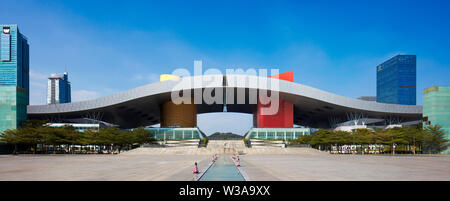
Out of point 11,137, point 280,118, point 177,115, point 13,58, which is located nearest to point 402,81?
point 280,118

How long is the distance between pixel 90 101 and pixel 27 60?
16322 cm

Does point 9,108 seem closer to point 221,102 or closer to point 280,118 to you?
point 221,102

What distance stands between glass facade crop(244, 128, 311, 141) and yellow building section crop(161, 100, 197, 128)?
617 inches

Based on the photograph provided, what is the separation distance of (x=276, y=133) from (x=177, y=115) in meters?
22.6

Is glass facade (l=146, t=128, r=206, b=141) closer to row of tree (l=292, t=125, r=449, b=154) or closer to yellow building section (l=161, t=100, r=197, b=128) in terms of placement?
yellow building section (l=161, t=100, r=197, b=128)

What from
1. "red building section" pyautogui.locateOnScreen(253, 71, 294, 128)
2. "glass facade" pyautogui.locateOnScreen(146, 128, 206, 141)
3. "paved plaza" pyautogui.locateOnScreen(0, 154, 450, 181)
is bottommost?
"glass facade" pyautogui.locateOnScreen(146, 128, 206, 141)

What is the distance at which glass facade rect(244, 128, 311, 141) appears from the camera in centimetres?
6281

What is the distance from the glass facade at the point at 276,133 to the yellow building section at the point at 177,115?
1567cm

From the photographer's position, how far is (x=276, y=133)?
6309 cm

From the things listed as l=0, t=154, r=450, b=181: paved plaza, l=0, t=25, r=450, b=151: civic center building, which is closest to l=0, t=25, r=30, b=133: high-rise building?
l=0, t=25, r=450, b=151: civic center building

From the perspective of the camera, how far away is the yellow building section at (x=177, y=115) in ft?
229

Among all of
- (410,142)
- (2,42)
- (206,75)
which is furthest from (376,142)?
(2,42)

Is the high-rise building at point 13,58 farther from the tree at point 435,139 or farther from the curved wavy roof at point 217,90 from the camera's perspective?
the tree at point 435,139
